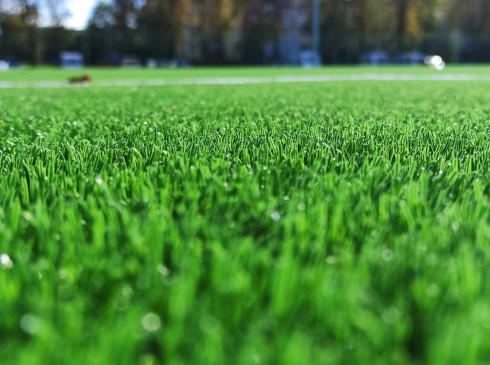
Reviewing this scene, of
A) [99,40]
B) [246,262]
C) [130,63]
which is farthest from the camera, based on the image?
[99,40]

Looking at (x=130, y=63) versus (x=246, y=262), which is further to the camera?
(x=130, y=63)

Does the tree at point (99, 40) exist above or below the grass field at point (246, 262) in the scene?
above

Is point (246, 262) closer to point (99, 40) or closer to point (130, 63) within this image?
point (130, 63)

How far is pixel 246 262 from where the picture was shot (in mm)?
1231

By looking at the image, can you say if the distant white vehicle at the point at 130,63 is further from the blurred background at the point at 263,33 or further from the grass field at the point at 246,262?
the grass field at the point at 246,262

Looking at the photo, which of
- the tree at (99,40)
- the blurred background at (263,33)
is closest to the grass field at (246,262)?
the blurred background at (263,33)

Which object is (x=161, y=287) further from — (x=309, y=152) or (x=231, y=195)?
(x=309, y=152)

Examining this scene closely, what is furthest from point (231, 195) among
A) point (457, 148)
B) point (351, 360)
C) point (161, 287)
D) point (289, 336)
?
point (457, 148)

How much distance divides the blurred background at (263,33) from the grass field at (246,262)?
54.7 metres

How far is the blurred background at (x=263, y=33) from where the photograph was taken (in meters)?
57.8

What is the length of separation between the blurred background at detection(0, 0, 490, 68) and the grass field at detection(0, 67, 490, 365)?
54.7 metres

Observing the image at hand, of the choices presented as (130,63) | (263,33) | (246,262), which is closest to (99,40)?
(130,63)

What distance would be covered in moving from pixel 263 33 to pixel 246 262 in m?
60.8

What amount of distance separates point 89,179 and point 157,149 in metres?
0.72
